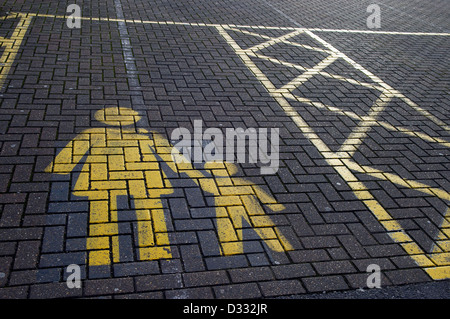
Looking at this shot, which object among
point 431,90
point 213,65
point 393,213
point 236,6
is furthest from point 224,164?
point 236,6

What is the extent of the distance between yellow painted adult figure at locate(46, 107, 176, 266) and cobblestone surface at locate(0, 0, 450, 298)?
2 centimetres

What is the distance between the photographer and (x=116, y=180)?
433 centimetres

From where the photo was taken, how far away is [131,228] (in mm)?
3770

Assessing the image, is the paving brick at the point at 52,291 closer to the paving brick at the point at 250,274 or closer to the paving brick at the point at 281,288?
the paving brick at the point at 250,274

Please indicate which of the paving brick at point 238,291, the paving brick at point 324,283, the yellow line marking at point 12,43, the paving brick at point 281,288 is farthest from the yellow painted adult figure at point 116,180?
the yellow line marking at point 12,43

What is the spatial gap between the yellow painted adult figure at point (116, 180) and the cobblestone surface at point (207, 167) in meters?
0.02

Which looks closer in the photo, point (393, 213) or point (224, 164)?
point (393, 213)

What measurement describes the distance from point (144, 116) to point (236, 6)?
6651 millimetres

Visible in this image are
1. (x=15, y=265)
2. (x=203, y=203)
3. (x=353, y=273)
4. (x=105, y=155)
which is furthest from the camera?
(x=105, y=155)

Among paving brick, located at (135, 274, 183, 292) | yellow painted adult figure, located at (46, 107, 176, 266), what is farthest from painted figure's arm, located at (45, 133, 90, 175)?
paving brick, located at (135, 274, 183, 292)

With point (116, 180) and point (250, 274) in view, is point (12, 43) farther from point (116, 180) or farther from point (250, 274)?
point (250, 274)

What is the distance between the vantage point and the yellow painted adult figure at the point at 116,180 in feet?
11.8

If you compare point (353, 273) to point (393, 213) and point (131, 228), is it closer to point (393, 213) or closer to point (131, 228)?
point (393, 213)

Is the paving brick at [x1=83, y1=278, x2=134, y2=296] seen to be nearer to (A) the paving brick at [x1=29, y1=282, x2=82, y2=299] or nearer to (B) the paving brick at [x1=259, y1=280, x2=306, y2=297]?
(A) the paving brick at [x1=29, y1=282, x2=82, y2=299]
